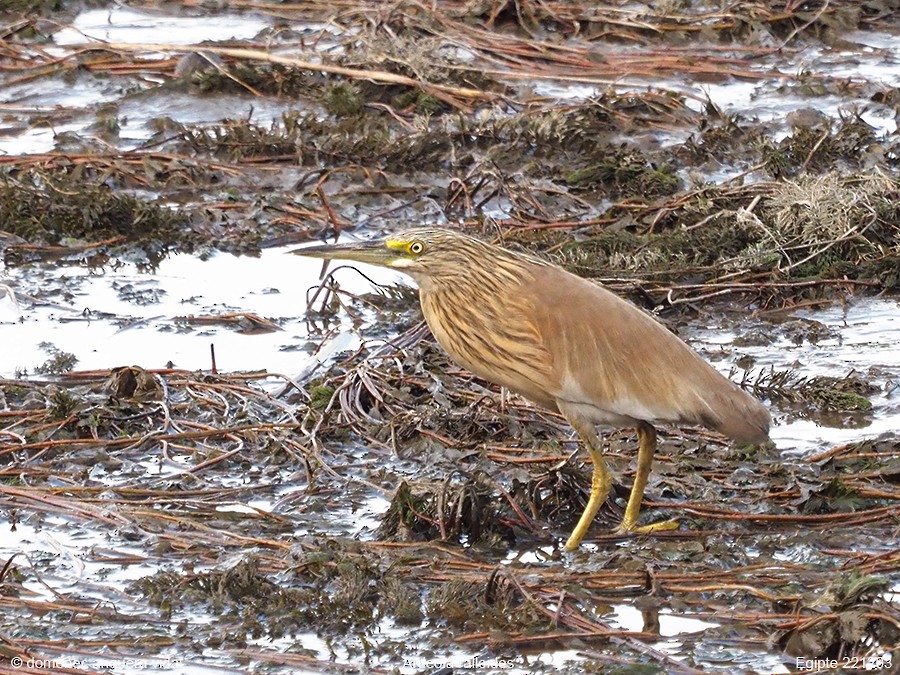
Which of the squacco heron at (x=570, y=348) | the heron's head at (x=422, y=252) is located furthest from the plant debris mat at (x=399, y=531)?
the heron's head at (x=422, y=252)

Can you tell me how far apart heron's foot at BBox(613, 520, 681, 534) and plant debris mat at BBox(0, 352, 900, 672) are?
0.03 meters

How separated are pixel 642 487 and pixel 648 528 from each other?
131mm

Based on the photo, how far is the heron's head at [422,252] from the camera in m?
5.09

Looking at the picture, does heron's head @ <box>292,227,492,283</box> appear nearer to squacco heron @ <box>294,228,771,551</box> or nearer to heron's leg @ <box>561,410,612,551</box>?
squacco heron @ <box>294,228,771,551</box>

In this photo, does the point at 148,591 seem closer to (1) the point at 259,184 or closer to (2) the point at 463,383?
(2) the point at 463,383

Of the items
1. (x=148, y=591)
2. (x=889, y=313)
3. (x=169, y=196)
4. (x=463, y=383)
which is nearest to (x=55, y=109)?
(x=169, y=196)

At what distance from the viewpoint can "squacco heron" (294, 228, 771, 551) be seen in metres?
4.86

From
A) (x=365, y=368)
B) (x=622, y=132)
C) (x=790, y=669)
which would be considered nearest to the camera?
(x=790, y=669)

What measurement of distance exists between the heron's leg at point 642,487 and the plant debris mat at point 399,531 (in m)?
0.05

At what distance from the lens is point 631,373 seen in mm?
4875

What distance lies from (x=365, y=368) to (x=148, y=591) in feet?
5.70

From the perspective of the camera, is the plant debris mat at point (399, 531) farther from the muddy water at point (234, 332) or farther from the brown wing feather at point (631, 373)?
the brown wing feather at point (631, 373)

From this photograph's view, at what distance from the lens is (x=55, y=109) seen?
10000 millimetres

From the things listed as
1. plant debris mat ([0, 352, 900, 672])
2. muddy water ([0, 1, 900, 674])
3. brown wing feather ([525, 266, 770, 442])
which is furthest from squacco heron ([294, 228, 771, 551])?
muddy water ([0, 1, 900, 674])
